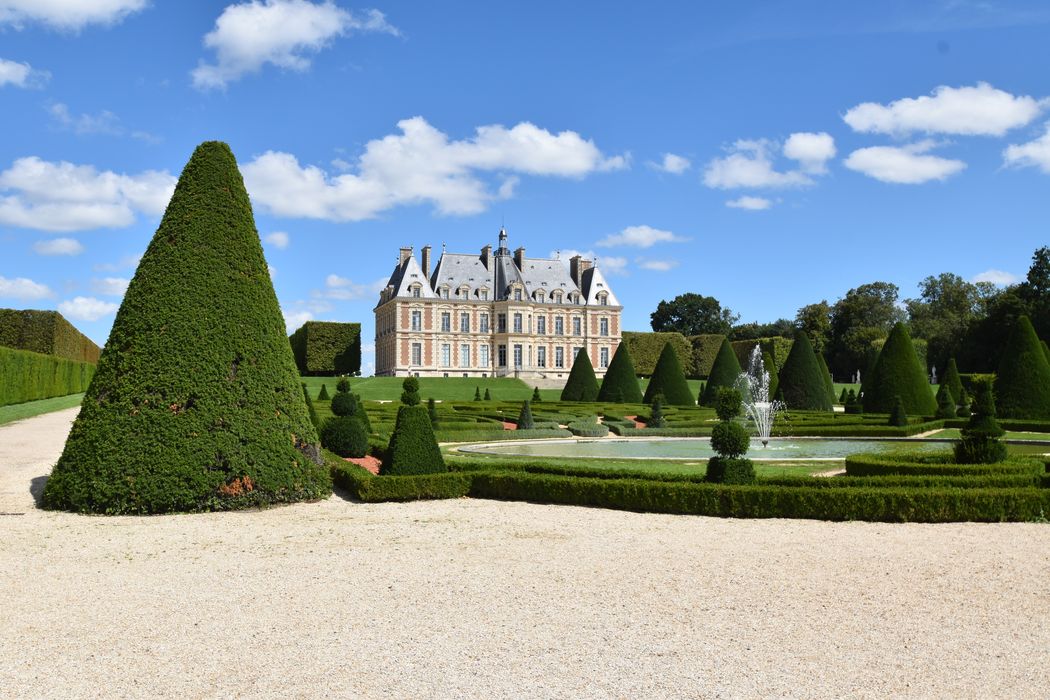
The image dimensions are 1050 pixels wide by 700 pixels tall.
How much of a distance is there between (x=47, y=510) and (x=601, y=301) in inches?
2156

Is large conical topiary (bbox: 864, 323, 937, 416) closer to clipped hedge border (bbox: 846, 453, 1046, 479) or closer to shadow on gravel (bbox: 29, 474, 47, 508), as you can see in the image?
clipped hedge border (bbox: 846, 453, 1046, 479)

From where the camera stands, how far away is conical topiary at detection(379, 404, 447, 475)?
31.9 ft

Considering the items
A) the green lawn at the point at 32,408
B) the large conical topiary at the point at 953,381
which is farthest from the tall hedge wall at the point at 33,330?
the large conical topiary at the point at 953,381

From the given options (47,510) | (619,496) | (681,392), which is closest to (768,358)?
(681,392)

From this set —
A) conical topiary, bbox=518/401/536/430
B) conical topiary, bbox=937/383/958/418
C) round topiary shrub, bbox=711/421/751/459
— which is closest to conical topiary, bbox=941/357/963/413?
conical topiary, bbox=937/383/958/418

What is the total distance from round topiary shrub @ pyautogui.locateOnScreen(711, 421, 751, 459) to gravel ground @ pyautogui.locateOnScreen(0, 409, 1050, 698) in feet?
4.78

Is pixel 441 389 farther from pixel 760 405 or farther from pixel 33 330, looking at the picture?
pixel 760 405

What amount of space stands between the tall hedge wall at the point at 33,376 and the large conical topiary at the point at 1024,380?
883 inches

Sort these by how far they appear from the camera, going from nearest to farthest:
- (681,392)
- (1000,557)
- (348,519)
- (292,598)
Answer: (292,598)
(1000,557)
(348,519)
(681,392)

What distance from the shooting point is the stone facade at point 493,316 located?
188 feet

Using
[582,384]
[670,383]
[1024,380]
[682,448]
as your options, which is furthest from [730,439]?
[582,384]

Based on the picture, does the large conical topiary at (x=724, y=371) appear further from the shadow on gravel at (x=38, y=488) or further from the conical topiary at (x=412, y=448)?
the shadow on gravel at (x=38, y=488)

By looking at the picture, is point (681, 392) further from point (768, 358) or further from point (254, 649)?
point (254, 649)

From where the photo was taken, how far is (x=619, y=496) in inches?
351
